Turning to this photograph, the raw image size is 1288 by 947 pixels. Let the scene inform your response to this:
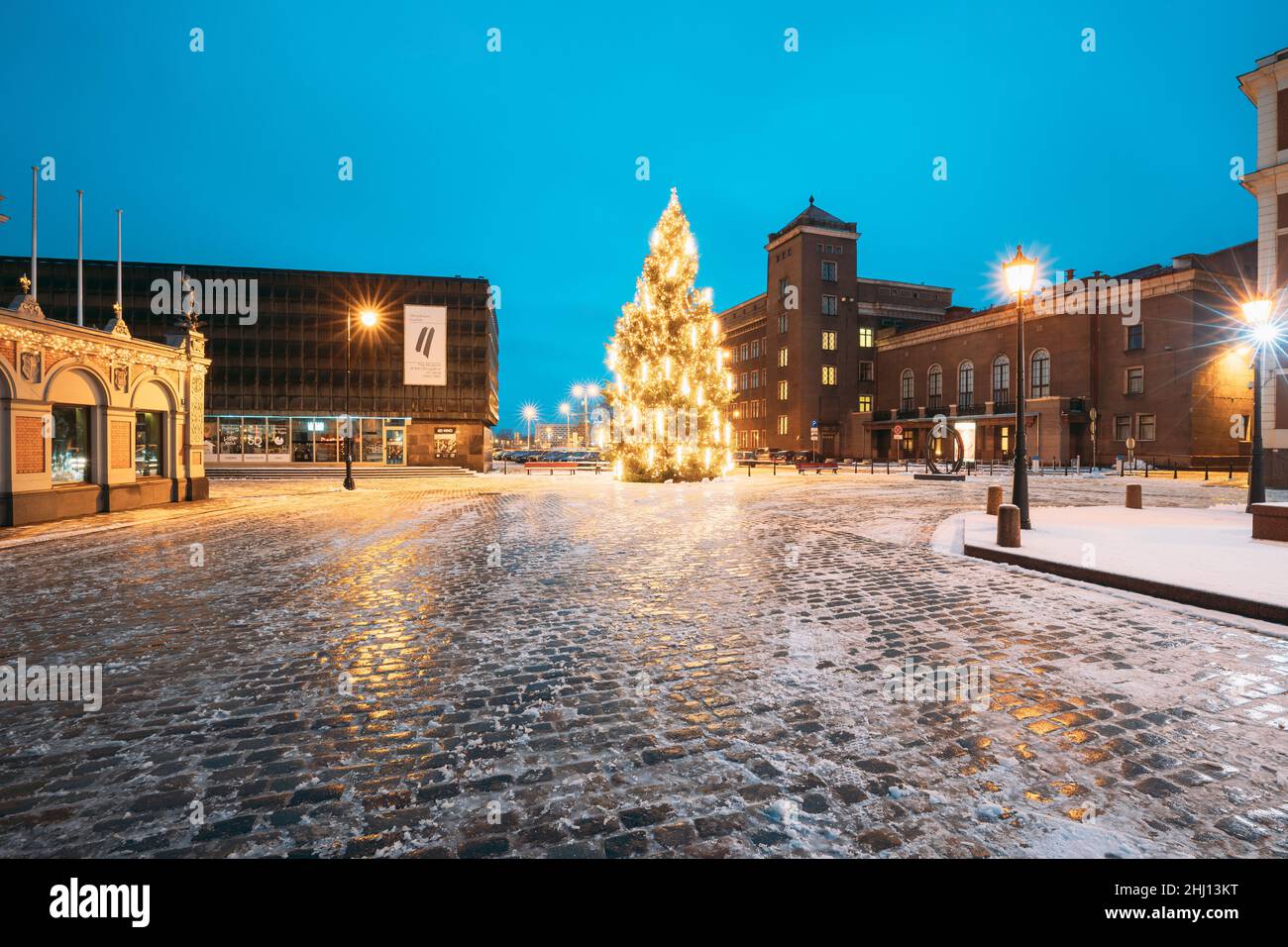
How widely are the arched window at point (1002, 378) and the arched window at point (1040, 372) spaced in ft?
6.63

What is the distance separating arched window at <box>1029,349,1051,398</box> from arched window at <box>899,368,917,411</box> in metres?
13.8

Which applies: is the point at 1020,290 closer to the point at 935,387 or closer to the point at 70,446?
the point at 70,446

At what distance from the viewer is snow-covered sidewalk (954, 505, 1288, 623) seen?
7484 mm

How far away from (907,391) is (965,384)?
307 inches

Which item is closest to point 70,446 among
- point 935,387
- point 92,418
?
point 92,418

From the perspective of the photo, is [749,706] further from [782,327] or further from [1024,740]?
[782,327]

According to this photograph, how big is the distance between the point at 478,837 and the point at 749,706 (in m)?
2.04

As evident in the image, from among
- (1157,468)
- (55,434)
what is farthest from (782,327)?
(55,434)

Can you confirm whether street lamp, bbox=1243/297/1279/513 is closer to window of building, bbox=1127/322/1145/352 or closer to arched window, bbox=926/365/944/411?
window of building, bbox=1127/322/1145/352

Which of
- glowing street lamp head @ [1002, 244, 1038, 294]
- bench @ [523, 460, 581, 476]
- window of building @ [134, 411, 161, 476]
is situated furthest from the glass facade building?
glowing street lamp head @ [1002, 244, 1038, 294]

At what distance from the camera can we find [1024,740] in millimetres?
3750

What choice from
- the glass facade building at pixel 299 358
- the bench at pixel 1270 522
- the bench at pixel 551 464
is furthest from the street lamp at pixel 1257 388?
the bench at pixel 551 464

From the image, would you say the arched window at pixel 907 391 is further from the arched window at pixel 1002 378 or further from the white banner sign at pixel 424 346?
the white banner sign at pixel 424 346
